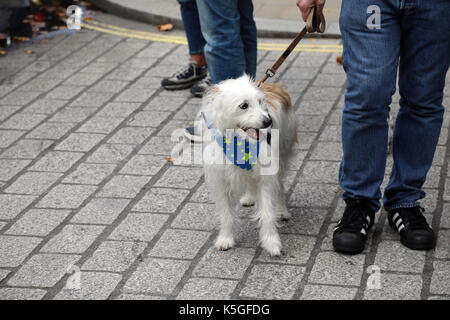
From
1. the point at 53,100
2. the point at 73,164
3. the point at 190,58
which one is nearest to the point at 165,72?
the point at 190,58

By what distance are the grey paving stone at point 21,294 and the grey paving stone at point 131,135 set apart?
201cm

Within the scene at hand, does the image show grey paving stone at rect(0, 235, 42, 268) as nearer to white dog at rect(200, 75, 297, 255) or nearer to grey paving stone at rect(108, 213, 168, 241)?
grey paving stone at rect(108, 213, 168, 241)

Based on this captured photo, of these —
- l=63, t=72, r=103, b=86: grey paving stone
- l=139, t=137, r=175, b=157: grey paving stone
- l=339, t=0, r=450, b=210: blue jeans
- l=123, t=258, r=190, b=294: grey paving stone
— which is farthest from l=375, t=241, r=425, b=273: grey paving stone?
l=63, t=72, r=103, b=86: grey paving stone

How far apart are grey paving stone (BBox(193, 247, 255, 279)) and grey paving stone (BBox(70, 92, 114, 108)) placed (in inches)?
104

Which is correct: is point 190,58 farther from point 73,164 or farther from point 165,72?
point 73,164

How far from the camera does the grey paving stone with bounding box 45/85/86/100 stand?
6.52 m

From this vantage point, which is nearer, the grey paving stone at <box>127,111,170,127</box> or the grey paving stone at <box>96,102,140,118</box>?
the grey paving stone at <box>127,111,170,127</box>

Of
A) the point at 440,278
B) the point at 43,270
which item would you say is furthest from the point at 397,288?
the point at 43,270

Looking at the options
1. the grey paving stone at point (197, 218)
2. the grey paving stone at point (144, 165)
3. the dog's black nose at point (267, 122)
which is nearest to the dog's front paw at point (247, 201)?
the grey paving stone at point (197, 218)

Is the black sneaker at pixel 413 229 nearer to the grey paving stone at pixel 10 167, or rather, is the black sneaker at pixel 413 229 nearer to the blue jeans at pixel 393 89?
the blue jeans at pixel 393 89

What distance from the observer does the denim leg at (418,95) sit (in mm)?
3676

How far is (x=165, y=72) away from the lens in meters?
6.95

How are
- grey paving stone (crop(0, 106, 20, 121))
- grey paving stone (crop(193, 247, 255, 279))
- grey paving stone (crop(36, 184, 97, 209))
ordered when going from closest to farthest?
1. grey paving stone (crop(193, 247, 255, 279))
2. grey paving stone (crop(36, 184, 97, 209))
3. grey paving stone (crop(0, 106, 20, 121))

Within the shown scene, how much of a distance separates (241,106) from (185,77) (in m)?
2.95
